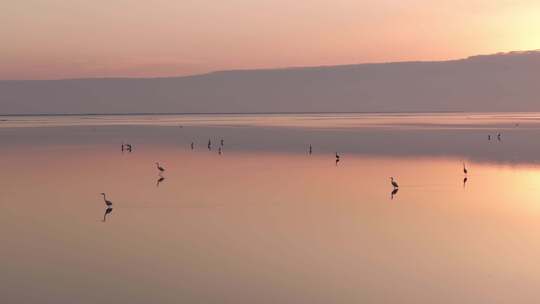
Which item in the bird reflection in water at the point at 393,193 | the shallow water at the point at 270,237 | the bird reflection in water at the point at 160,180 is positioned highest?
the bird reflection in water at the point at 160,180

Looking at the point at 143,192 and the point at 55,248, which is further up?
the point at 143,192

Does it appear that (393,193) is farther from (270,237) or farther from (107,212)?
(107,212)

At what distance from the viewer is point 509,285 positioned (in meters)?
16.9

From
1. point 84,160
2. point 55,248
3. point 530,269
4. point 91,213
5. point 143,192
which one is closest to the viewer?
point 530,269

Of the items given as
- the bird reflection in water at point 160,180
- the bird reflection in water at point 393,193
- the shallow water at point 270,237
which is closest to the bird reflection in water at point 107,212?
the shallow water at point 270,237

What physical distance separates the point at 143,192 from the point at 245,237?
506 inches

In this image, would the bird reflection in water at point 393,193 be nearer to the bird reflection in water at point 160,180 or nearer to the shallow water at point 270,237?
the shallow water at point 270,237

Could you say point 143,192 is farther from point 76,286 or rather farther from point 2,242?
point 76,286

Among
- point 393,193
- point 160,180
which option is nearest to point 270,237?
point 393,193

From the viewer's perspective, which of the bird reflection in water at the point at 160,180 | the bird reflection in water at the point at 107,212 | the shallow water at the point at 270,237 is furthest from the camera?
the bird reflection in water at the point at 160,180

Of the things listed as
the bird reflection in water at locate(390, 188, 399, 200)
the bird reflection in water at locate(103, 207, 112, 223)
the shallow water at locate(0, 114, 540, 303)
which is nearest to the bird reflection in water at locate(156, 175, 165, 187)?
the shallow water at locate(0, 114, 540, 303)

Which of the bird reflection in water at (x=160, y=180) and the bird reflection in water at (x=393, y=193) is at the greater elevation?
the bird reflection in water at (x=160, y=180)

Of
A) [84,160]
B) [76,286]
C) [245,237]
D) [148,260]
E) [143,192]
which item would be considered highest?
[84,160]

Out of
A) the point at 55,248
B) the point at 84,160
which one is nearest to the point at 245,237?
the point at 55,248
